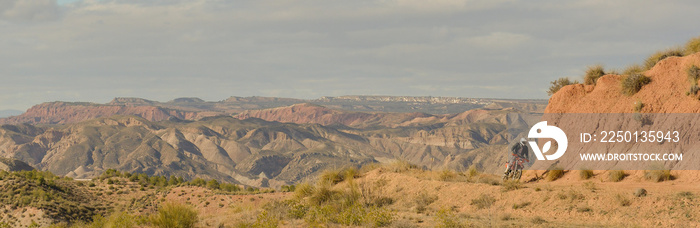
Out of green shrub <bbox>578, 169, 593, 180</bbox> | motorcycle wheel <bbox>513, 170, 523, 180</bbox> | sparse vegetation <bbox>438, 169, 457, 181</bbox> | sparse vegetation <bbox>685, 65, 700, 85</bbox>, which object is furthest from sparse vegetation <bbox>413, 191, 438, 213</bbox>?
sparse vegetation <bbox>685, 65, 700, 85</bbox>

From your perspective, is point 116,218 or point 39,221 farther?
point 39,221

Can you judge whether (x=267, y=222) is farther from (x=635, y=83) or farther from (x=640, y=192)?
(x=635, y=83)

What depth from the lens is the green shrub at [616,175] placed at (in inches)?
871

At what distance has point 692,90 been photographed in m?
22.8

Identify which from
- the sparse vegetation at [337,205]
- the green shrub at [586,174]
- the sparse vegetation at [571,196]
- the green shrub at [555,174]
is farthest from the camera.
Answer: the green shrub at [555,174]

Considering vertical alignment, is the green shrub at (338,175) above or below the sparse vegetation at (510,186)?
below

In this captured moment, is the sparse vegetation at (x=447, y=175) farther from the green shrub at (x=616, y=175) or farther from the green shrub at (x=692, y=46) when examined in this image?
the green shrub at (x=692, y=46)

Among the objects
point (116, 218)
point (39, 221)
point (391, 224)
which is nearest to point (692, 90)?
point (391, 224)

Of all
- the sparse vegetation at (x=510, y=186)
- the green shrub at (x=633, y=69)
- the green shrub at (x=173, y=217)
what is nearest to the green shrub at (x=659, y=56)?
the green shrub at (x=633, y=69)

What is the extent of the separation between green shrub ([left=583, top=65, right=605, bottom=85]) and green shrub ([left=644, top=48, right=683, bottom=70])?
80.2 inches

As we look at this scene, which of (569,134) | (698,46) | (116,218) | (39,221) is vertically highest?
(698,46)

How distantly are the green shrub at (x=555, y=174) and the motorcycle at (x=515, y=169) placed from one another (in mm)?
1189

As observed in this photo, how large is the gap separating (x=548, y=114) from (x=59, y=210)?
4236cm

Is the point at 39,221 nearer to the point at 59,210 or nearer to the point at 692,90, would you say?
the point at 59,210
